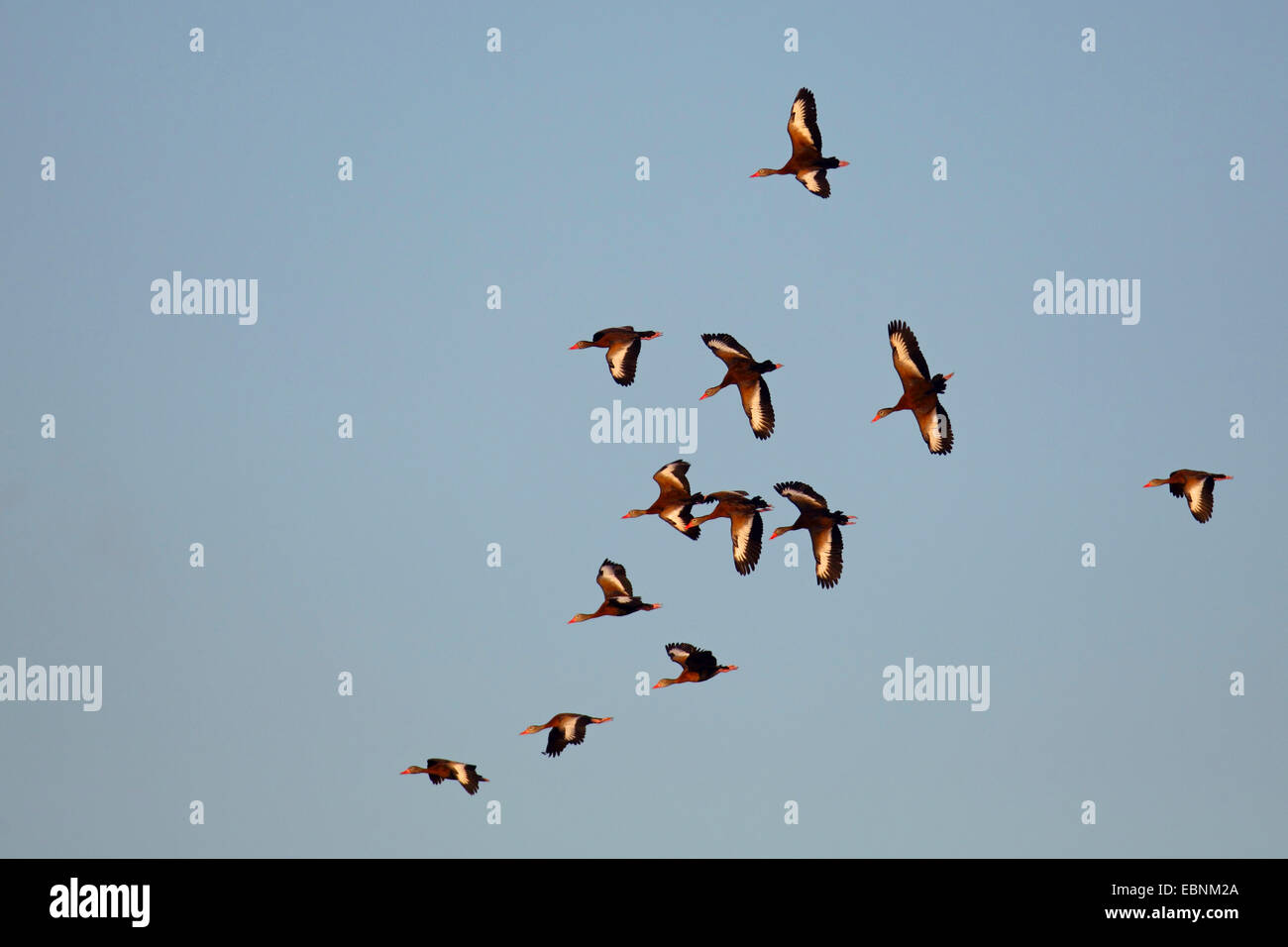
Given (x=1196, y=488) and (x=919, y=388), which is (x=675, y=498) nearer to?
(x=919, y=388)

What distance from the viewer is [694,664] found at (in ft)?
157

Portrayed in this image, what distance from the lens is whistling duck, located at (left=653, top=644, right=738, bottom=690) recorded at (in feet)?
156

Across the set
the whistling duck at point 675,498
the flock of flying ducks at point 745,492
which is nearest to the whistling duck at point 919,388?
the flock of flying ducks at point 745,492

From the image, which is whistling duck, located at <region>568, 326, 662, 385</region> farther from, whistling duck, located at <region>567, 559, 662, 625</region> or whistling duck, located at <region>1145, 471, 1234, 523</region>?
whistling duck, located at <region>1145, 471, 1234, 523</region>

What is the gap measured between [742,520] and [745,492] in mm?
630

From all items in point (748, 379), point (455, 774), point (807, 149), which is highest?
point (807, 149)

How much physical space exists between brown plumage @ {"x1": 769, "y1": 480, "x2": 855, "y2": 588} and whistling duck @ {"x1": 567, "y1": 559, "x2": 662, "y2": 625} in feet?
12.3

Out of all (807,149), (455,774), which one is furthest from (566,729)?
(807,149)

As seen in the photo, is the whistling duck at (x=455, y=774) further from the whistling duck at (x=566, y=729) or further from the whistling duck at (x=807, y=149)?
the whistling duck at (x=807, y=149)

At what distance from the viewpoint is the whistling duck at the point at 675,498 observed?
48625 mm

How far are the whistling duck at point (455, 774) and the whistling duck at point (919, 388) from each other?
38.4ft
